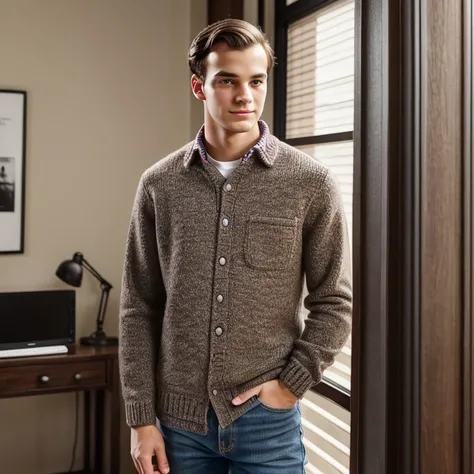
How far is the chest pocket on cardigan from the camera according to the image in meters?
1.37

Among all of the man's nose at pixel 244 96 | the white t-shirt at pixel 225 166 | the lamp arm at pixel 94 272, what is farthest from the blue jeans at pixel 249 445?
the lamp arm at pixel 94 272

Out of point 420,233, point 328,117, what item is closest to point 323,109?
point 328,117

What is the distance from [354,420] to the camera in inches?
53.1

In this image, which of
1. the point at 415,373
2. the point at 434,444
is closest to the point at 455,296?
the point at 415,373

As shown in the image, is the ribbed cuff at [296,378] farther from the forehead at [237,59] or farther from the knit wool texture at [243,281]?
the forehead at [237,59]

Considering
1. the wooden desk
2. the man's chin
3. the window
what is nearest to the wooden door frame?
the man's chin

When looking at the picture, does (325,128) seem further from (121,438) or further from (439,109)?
(121,438)

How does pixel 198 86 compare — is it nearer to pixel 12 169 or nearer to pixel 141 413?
pixel 141 413

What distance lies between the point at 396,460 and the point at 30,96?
2.40m

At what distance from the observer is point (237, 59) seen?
134 cm

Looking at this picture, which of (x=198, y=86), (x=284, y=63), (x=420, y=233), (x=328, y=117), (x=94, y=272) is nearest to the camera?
(x=420, y=233)

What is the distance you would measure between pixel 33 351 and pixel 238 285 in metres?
1.72

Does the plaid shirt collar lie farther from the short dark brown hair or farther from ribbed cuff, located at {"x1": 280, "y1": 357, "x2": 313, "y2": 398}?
ribbed cuff, located at {"x1": 280, "y1": 357, "x2": 313, "y2": 398}

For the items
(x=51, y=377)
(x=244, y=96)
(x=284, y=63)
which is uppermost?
(x=284, y=63)
